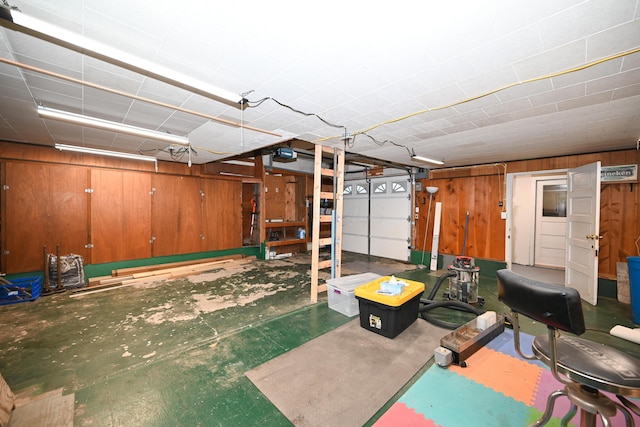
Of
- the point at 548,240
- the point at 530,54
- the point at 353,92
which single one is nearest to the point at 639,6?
the point at 530,54

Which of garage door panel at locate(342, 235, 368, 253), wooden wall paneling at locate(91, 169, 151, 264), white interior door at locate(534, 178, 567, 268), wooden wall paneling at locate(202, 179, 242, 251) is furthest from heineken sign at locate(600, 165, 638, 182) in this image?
wooden wall paneling at locate(91, 169, 151, 264)

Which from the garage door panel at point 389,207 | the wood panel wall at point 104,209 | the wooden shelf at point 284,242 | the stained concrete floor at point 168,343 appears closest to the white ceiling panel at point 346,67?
the wood panel wall at point 104,209

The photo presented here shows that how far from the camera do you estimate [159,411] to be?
1867 millimetres

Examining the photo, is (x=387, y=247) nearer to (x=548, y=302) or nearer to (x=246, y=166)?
(x=246, y=166)

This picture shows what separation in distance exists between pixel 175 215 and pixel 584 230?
27.0 ft

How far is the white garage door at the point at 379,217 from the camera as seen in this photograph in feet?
23.3

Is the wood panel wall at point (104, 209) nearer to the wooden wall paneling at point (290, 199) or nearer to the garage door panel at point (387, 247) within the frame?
the wooden wall paneling at point (290, 199)

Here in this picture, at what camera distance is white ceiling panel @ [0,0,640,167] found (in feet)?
4.81

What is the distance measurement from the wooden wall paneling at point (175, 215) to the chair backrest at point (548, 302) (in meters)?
6.59

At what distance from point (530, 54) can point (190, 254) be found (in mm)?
7038

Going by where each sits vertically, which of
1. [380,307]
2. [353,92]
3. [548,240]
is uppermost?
[353,92]

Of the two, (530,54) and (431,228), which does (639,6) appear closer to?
(530,54)

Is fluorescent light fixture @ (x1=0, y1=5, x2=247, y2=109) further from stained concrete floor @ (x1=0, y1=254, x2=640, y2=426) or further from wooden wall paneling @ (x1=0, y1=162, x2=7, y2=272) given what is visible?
wooden wall paneling @ (x1=0, y1=162, x2=7, y2=272)

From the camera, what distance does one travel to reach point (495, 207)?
5684mm
